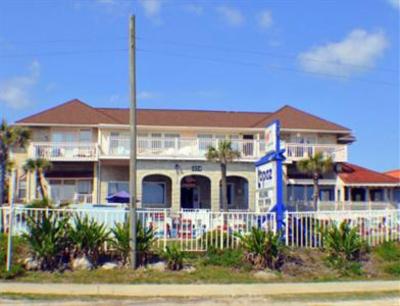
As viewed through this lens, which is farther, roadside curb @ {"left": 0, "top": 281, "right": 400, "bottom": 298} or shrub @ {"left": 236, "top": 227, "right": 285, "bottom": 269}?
shrub @ {"left": 236, "top": 227, "right": 285, "bottom": 269}

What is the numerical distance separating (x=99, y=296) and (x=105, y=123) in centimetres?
2491

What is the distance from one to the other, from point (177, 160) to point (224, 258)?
18.3 metres

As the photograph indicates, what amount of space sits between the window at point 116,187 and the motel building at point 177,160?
0.06m

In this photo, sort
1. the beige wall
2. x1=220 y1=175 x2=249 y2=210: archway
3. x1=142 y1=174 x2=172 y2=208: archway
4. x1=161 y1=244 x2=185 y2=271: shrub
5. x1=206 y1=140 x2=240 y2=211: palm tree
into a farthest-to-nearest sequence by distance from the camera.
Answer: x1=220 y1=175 x2=249 y2=210: archway < x1=142 y1=174 x2=172 y2=208: archway < the beige wall < x1=206 y1=140 x2=240 y2=211: palm tree < x1=161 y1=244 x2=185 y2=271: shrub

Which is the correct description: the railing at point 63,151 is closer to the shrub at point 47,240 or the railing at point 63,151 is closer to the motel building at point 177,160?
the motel building at point 177,160

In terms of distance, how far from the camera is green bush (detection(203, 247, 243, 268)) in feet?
52.9

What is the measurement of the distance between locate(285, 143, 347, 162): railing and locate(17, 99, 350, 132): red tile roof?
244cm

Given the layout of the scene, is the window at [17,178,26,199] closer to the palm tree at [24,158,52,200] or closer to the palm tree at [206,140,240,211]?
the palm tree at [24,158,52,200]

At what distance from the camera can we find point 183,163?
34469 millimetres

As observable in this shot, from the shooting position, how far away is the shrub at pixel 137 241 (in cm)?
1595

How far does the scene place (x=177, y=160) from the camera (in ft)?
113

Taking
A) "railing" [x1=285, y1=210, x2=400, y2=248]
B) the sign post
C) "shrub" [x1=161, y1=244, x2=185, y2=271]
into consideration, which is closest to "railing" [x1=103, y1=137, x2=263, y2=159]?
the sign post

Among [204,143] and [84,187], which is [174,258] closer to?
[204,143]

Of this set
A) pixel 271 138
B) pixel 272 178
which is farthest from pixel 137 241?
pixel 271 138
